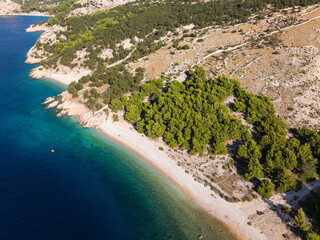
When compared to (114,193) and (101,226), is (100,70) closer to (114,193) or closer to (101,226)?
(114,193)

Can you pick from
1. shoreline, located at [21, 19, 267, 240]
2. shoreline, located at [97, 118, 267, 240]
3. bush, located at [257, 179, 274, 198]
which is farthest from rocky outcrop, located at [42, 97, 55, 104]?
bush, located at [257, 179, 274, 198]

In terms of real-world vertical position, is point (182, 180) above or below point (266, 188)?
below

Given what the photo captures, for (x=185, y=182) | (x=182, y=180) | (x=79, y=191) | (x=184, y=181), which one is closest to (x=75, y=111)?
(x=79, y=191)

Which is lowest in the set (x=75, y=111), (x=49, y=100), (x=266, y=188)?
(x=266, y=188)

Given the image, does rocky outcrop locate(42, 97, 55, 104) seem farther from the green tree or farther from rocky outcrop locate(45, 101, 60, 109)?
the green tree

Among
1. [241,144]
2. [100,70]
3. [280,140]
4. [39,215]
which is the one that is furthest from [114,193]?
[100,70]

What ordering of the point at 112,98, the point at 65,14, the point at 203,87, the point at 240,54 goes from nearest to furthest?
the point at 203,87 < the point at 112,98 < the point at 240,54 < the point at 65,14

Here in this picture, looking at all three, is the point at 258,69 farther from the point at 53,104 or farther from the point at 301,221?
the point at 53,104
